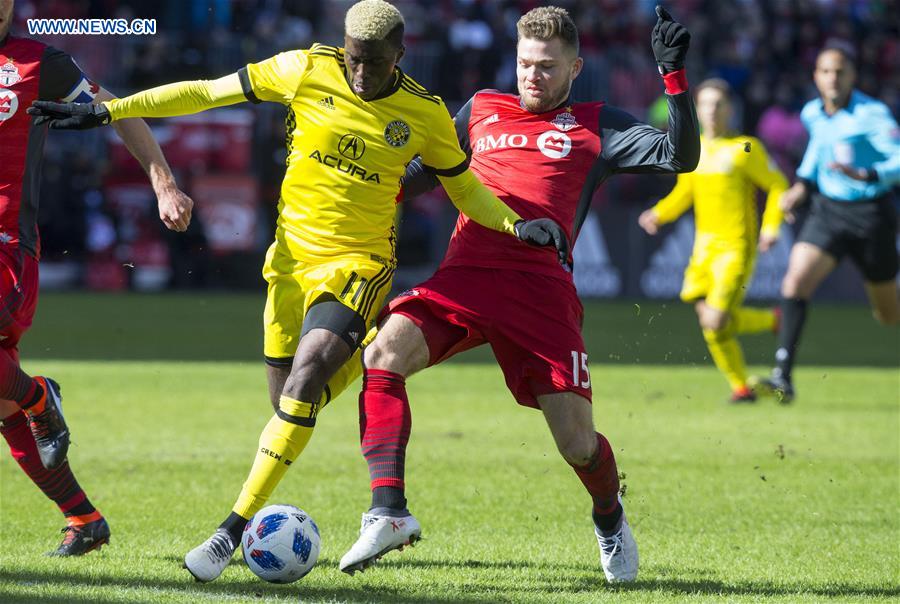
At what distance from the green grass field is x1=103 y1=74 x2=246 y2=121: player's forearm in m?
1.73

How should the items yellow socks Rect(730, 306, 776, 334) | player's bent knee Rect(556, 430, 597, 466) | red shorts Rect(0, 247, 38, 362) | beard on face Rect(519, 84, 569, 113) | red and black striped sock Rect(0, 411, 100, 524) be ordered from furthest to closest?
yellow socks Rect(730, 306, 776, 334)
beard on face Rect(519, 84, 569, 113)
red and black striped sock Rect(0, 411, 100, 524)
red shorts Rect(0, 247, 38, 362)
player's bent knee Rect(556, 430, 597, 466)

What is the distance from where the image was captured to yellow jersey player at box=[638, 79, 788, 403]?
451 inches

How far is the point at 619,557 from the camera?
17.9 feet

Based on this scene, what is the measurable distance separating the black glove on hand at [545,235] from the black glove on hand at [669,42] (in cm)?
76

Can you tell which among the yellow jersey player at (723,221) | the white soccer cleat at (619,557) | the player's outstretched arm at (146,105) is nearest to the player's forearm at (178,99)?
the player's outstretched arm at (146,105)

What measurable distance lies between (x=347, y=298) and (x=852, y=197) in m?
7.25

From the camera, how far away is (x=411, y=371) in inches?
214

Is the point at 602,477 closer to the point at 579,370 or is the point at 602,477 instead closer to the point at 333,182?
the point at 579,370

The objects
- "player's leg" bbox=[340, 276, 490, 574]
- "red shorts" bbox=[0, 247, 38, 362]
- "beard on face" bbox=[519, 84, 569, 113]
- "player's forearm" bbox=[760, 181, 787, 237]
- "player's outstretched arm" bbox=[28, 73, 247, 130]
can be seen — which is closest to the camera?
"player's leg" bbox=[340, 276, 490, 574]

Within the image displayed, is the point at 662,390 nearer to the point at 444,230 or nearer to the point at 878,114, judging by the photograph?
the point at 878,114

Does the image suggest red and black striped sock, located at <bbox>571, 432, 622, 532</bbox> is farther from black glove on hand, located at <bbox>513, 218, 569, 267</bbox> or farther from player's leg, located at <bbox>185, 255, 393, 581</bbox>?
player's leg, located at <bbox>185, 255, 393, 581</bbox>

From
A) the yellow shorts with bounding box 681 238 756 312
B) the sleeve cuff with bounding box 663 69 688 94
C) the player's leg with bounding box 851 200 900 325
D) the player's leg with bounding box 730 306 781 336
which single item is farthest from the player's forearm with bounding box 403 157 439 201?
the player's leg with bounding box 851 200 900 325

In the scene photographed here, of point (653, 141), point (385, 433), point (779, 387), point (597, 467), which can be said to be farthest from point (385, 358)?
point (779, 387)

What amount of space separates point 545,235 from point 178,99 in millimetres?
1473
